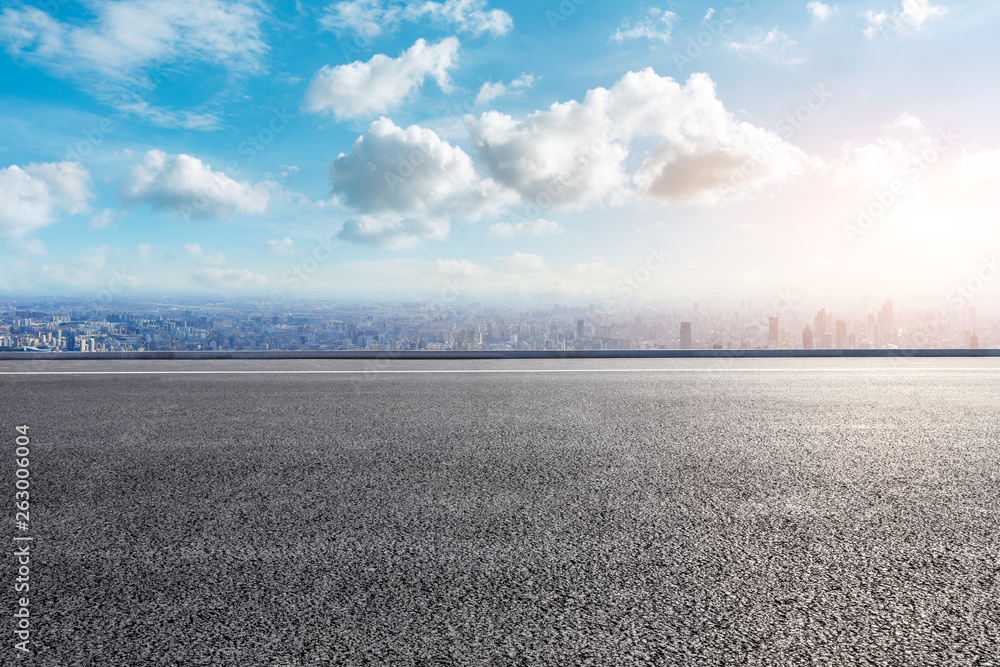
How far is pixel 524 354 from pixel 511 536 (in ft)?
30.0

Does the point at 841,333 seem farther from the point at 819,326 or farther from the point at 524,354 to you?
the point at 524,354

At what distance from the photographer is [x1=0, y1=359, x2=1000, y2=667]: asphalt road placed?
2.02 meters

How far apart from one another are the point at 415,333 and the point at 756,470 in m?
10.1

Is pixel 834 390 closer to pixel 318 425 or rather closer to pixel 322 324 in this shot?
pixel 318 425

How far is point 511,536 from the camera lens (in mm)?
2896

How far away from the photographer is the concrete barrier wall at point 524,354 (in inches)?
462

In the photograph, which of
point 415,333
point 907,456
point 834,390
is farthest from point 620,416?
point 415,333

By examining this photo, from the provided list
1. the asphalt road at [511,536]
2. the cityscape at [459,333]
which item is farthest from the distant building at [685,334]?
the asphalt road at [511,536]

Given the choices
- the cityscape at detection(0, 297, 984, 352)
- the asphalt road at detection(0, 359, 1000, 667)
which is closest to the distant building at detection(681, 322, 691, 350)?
the cityscape at detection(0, 297, 984, 352)

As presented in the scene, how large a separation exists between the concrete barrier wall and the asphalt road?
18.0 ft

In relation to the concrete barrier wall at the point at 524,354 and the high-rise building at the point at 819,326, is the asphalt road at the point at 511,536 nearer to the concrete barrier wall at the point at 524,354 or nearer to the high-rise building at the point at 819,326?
the concrete barrier wall at the point at 524,354

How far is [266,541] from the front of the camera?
112 inches

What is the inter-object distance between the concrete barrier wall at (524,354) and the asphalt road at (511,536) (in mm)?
5499

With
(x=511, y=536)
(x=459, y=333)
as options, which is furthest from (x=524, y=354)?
(x=511, y=536)
